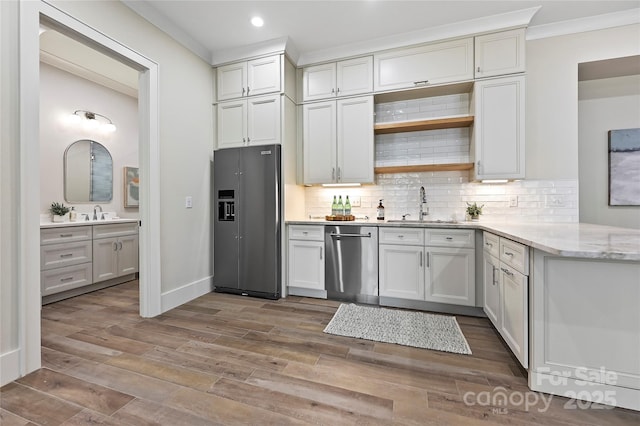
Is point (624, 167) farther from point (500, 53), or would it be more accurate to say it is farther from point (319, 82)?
point (319, 82)

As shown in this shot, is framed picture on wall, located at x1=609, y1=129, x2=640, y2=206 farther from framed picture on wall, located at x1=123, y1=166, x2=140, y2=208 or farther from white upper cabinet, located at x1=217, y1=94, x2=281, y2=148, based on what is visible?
framed picture on wall, located at x1=123, y1=166, x2=140, y2=208

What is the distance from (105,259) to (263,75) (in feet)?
10.3

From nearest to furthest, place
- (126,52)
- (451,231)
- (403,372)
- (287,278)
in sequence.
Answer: (403,372) < (126,52) < (451,231) < (287,278)

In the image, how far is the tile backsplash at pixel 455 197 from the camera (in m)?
2.92

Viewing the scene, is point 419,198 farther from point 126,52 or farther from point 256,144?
point 126,52

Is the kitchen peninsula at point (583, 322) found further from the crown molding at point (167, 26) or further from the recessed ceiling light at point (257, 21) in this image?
the crown molding at point (167, 26)

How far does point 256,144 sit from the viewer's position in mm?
3422

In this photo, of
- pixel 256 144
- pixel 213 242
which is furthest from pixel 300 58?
pixel 213 242

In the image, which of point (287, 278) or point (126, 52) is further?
point (287, 278)

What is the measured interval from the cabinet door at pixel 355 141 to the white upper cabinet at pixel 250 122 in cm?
76

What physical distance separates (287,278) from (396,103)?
2547 millimetres

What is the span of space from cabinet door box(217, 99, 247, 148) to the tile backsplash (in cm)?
113

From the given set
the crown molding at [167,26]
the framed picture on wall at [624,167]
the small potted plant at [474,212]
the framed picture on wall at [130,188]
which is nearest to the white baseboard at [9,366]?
the crown molding at [167,26]

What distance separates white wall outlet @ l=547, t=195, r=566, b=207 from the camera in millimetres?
2906
